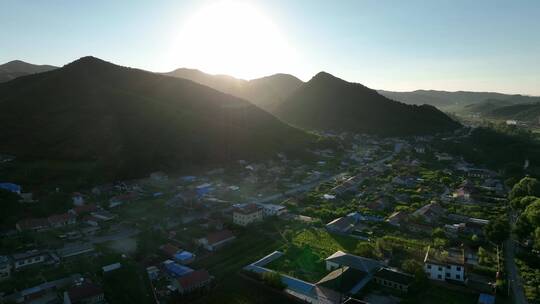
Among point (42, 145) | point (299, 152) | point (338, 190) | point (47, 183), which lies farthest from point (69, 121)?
point (338, 190)

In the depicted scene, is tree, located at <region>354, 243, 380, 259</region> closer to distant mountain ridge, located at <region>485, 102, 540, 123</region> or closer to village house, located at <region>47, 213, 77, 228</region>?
village house, located at <region>47, 213, 77, 228</region>

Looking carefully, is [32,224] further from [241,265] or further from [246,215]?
[241,265]

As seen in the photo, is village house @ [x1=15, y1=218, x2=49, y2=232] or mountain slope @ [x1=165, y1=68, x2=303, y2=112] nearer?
village house @ [x1=15, y1=218, x2=49, y2=232]

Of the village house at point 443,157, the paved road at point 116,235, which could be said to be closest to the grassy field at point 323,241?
the paved road at point 116,235

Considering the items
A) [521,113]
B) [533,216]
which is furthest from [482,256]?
[521,113]

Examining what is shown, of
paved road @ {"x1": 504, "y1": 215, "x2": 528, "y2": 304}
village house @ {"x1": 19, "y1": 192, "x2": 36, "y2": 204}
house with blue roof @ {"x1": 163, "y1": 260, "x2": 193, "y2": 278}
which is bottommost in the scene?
paved road @ {"x1": 504, "y1": 215, "x2": 528, "y2": 304}

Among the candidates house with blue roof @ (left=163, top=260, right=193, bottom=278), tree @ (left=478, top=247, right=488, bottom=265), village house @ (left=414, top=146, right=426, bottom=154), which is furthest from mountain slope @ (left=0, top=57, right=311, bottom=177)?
tree @ (left=478, top=247, right=488, bottom=265)

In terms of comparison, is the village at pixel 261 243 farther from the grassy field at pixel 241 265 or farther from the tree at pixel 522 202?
the tree at pixel 522 202

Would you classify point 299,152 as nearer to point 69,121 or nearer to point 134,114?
point 134,114
